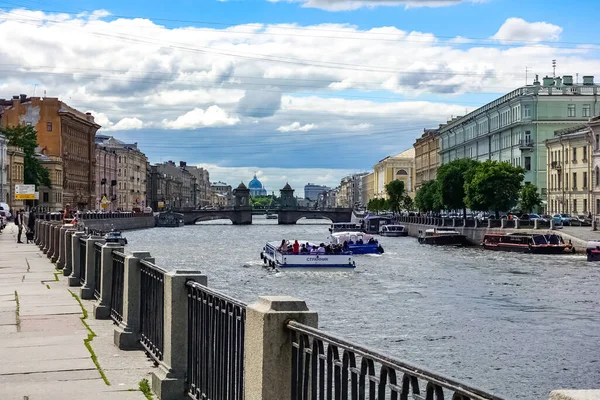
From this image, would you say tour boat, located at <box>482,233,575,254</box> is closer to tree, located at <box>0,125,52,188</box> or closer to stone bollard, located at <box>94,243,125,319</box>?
tree, located at <box>0,125,52,188</box>

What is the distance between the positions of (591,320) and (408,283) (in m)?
14.7

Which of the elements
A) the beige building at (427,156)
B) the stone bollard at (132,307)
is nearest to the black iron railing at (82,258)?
the stone bollard at (132,307)

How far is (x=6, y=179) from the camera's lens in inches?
3986

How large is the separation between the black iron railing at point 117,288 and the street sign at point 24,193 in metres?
65.2

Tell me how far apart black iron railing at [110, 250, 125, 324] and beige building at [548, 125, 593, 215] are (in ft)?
249

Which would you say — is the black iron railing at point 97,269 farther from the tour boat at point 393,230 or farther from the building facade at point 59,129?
the building facade at point 59,129

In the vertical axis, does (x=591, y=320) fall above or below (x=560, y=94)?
below


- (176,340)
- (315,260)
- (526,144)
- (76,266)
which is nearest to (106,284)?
(176,340)

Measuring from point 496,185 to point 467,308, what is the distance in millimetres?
53323

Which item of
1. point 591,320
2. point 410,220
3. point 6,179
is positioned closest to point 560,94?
Answer: point 410,220

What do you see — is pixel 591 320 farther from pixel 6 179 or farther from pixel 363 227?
pixel 363 227

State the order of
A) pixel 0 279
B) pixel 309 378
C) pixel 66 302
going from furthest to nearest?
pixel 0 279 < pixel 66 302 < pixel 309 378

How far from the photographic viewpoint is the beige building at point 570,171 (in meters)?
85.9

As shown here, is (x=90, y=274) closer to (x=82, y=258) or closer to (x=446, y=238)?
(x=82, y=258)
